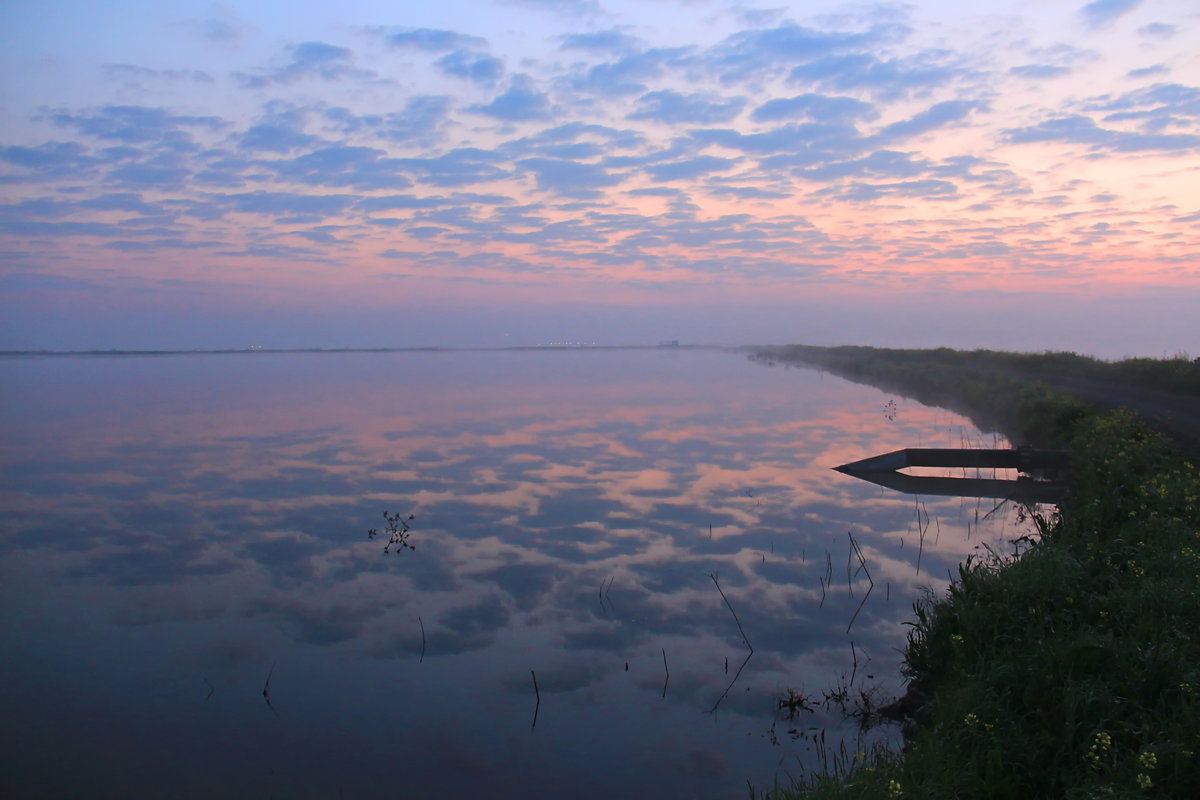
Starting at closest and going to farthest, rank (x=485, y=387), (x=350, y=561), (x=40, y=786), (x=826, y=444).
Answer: (x=40, y=786) < (x=350, y=561) < (x=826, y=444) < (x=485, y=387)

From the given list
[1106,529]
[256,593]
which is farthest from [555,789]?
[1106,529]

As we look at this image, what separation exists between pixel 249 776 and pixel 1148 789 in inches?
230

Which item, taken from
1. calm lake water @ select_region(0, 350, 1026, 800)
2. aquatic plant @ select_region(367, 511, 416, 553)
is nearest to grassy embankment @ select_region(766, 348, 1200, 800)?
→ calm lake water @ select_region(0, 350, 1026, 800)

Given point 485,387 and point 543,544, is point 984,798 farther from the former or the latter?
point 485,387

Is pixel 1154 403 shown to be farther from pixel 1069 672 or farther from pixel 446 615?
pixel 446 615

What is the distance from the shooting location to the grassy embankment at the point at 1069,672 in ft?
15.2

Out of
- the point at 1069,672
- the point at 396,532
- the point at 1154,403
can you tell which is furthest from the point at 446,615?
the point at 1154,403

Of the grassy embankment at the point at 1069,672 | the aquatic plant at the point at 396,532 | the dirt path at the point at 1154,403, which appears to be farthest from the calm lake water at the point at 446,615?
the dirt path at the point at 1154,403

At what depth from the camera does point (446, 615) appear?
→ 913 centimetres

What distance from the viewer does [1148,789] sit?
4301 mm

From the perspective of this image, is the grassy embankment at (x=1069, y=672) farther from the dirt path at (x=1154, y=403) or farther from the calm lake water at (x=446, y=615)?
the dirt path at (x=1154, y=403)

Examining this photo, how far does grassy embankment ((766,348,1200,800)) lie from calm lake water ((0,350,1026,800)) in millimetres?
932

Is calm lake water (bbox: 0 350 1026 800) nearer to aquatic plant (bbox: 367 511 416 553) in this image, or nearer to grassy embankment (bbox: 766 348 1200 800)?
aquatic plant (bbox: 367 511 416 553)

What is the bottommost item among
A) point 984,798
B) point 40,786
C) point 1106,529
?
point 40,786
